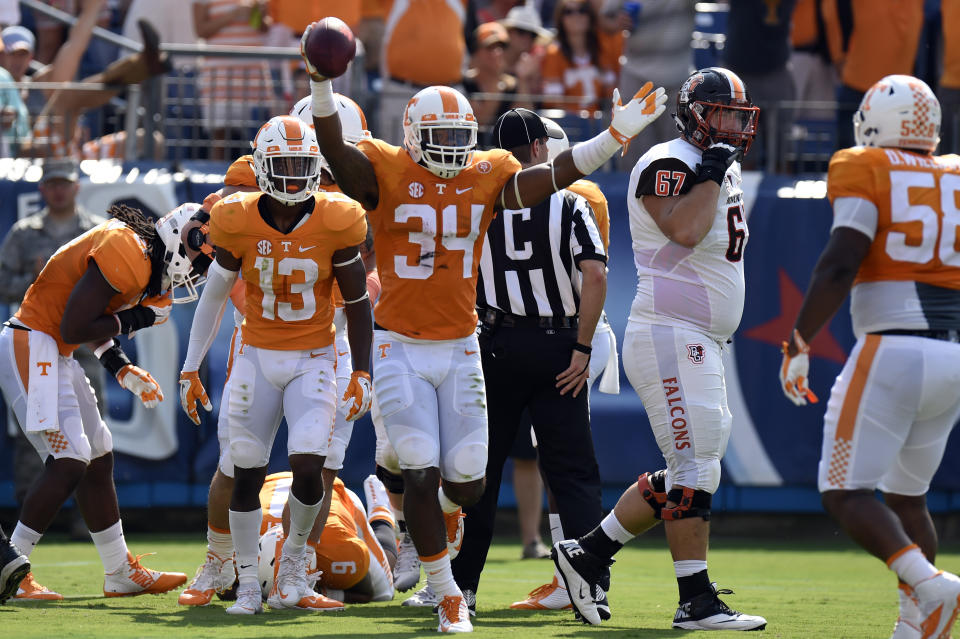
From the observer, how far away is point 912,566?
14.6 feet

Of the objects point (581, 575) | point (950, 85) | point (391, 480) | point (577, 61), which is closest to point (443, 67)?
point (577, 61)

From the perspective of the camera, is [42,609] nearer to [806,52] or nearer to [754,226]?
[754,226]

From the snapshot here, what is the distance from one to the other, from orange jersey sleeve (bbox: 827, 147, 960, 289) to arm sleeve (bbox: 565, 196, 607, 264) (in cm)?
162

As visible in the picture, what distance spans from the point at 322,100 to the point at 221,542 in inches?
80.6

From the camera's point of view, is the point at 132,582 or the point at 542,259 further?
the point at 132,582

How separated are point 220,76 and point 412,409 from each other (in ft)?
17.6

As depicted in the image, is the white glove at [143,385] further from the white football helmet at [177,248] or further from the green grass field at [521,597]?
the green grass field at [521,597]

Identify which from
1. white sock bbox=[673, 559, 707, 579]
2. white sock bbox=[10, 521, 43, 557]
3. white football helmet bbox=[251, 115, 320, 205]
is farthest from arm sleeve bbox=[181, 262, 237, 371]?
white sock bbox=[673, 559, 707, 579]

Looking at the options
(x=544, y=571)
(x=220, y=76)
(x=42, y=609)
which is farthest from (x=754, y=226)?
(x=42, y=609)

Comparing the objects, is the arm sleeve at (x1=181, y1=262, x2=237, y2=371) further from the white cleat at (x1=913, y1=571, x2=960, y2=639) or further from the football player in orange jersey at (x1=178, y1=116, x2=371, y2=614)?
the white cleat at (x1=913, y1=571, x2=960, y2=639)

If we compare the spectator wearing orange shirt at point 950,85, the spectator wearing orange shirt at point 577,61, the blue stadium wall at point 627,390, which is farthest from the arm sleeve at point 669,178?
the spectator wearing orange shirt at point 577,61

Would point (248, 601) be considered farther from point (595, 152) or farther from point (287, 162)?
point (595, 152)

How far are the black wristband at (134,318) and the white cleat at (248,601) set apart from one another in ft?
4.09

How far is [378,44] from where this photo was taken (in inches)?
442
